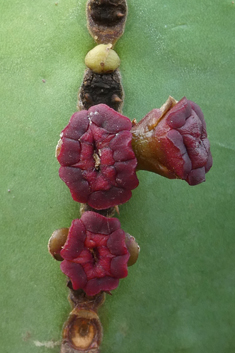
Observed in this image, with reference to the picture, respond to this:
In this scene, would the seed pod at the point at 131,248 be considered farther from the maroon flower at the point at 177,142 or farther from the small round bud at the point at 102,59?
the small round bud at the point at 102,59

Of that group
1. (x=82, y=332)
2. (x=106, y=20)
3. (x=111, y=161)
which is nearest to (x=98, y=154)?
(x=111, y=161)

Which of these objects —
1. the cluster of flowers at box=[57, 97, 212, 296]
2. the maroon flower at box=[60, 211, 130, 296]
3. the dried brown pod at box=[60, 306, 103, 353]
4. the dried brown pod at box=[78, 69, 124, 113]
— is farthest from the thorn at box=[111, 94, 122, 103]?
the dried brown pod at box=[60, 306, 103, 353]

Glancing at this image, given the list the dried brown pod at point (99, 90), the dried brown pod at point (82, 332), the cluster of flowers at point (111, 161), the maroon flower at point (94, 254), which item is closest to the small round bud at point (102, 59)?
the dried brown pod at point (99, 90)

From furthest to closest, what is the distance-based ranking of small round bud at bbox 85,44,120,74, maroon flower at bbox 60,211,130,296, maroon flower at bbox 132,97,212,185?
small round bud at bbox 85,44,120,74 → maroon flower at bbox 60,211,130,296 → maroon flower at bbox 132,97,212,185

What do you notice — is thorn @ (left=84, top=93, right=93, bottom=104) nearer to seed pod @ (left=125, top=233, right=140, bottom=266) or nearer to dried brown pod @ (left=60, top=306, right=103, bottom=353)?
seed pod @ (left=125, top=233, right=140, bottom=266)

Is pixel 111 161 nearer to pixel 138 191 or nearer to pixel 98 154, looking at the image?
pixel 98 154

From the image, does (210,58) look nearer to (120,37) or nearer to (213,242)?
(120,37)

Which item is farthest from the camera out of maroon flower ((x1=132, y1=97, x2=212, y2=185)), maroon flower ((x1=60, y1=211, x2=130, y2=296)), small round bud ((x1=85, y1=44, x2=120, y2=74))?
small round bud ((x1=85, y1=44, x2=120, y2=74))
